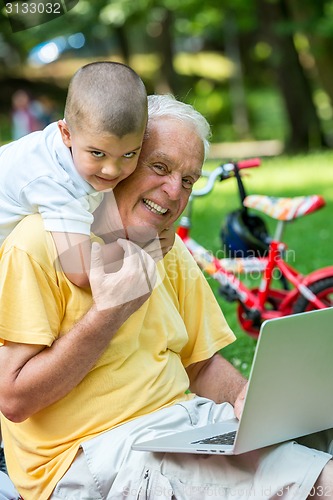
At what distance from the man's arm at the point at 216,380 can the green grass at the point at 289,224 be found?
1.99 metres

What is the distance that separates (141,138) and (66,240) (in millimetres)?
313

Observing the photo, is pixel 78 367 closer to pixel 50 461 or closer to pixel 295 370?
pixel 50 461

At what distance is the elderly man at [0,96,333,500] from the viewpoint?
74.3 inches

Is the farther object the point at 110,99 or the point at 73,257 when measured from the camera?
the point at 110,99

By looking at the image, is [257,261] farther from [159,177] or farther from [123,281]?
[123,281]

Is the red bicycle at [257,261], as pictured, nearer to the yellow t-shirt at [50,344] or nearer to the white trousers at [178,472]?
the yellow t-shirt at [50,344]

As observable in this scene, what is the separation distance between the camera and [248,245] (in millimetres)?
5211

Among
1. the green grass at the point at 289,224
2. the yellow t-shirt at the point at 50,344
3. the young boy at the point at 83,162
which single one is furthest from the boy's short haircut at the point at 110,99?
the green grass at the point at 289,224

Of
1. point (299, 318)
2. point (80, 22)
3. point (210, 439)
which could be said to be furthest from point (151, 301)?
point (80, 22)

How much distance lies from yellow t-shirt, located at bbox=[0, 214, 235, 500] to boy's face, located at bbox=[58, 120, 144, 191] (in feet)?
0.59

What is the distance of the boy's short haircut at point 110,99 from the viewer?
2.11 m

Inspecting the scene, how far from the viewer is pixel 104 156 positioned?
2.17 meters

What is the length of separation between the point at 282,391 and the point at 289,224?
744cm

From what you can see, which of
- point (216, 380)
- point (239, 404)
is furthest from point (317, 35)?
point (239, 404)
